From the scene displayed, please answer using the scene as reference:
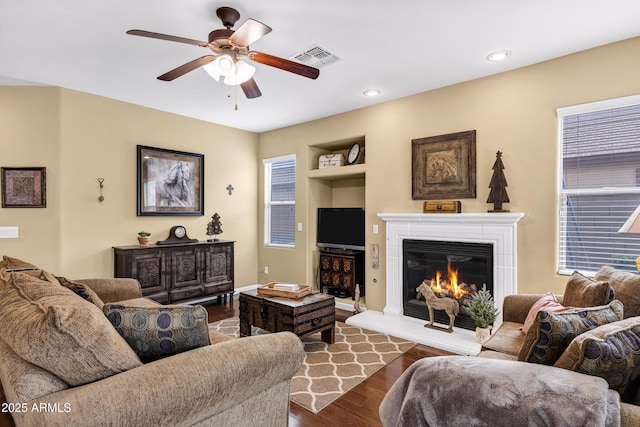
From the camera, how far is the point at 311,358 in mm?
3047

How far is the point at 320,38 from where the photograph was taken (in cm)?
275

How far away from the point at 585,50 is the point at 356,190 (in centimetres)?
307

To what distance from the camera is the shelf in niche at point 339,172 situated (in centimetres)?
456

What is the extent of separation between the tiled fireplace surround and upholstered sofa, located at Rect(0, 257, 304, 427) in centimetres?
242

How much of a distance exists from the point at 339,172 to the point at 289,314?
2.42m

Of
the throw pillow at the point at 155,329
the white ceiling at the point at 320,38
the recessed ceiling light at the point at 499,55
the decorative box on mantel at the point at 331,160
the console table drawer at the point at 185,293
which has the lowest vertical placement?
the console table drawer at the point at 185,293

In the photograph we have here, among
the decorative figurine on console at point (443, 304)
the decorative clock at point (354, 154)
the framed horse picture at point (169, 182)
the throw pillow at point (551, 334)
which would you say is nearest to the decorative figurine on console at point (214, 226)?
the framed horse picture at point (169, 182)

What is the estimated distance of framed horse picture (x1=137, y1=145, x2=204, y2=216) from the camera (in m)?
4.44

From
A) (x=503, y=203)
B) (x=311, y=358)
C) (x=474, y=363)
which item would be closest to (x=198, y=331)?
(x=474, y=363)

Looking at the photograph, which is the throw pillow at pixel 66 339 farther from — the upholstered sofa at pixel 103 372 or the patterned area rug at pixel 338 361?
the patterned area rug at pixel 338 361

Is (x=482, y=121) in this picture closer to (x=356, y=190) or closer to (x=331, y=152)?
(x=356, y=190)

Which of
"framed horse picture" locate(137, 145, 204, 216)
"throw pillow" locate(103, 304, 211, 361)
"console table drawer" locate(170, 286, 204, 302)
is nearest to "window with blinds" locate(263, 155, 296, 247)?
"framed horse picture" locate(137, 145, 204, 216)

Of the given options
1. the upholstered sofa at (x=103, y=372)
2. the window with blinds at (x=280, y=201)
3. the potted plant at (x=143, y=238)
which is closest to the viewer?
the upholstered sofa at (x=103, y=372)

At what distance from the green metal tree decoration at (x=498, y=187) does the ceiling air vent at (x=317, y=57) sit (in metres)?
1.89
